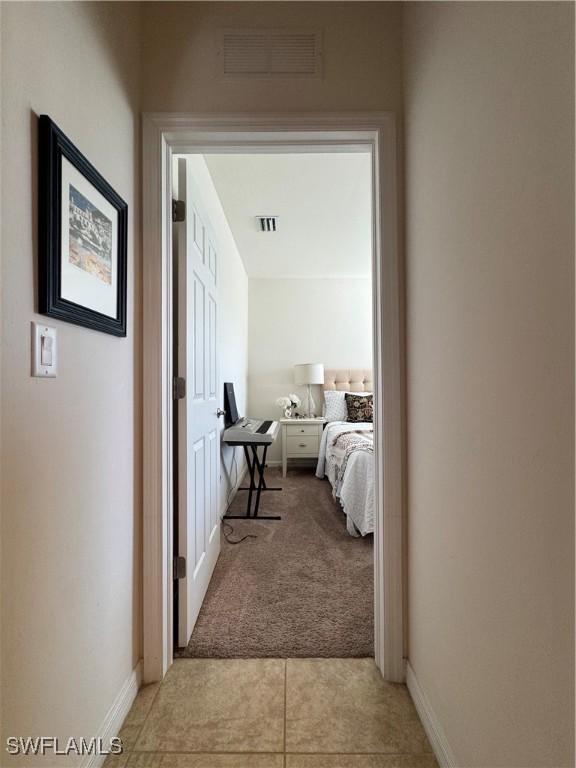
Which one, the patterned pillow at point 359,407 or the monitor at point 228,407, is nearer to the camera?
the monitor at point 228,407

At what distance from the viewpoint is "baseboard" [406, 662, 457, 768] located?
40.9 inches

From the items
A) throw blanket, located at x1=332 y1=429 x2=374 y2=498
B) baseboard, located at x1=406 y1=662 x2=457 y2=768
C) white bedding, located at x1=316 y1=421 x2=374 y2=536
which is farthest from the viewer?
throw blanket, located at x1=332 y1=429 x2=374 y2=498

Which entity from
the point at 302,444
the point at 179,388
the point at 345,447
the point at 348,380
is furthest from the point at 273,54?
the point at 348,380

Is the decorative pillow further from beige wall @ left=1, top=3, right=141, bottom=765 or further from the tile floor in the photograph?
beige wall @ left=1, top=3, right=141, bottom=765

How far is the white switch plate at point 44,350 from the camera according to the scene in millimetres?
808

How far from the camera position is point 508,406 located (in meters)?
0.75

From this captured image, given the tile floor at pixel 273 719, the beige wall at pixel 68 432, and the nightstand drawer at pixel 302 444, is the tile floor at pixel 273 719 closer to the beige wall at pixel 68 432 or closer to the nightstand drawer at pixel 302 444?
the beige wall at pixel 68 432

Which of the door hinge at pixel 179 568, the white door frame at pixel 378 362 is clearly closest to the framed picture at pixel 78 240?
the white door frame at pixel 378 362

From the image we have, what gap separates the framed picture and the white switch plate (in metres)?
0.04

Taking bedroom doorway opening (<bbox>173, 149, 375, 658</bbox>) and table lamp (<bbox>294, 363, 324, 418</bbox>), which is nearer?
bedroom doorway opening (<bbox>173, 149, 375, 658</bbox>)

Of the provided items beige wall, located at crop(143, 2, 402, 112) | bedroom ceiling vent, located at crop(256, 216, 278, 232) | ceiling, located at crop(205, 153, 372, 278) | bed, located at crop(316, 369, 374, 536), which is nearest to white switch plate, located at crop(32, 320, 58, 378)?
beige wall, located at crop(143, 2, 402, 112)

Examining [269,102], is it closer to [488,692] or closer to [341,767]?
[488,692]

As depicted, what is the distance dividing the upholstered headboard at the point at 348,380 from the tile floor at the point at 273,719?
3703 millimetres

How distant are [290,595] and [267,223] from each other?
297 centimetres
